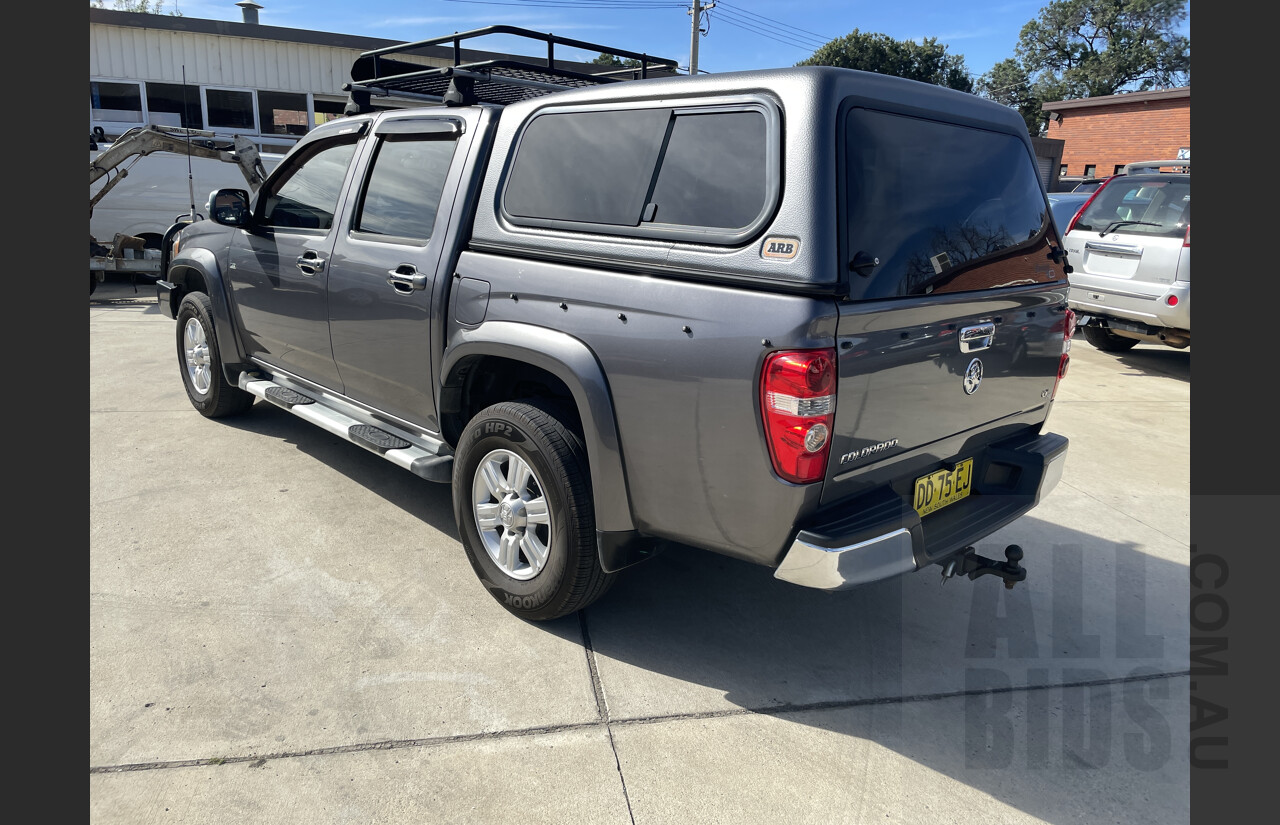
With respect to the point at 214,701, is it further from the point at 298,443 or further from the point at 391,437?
the point at 298,443

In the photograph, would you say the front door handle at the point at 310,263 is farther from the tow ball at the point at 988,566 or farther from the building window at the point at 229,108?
the building window at the point at 229,108

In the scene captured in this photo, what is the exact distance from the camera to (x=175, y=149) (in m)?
11.3

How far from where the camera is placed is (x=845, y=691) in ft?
10.0

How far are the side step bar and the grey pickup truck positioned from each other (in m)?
0.02

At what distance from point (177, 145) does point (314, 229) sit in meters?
8.60

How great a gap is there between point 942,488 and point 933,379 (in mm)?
486

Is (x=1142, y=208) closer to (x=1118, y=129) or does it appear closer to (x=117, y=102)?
(x=117, y=102)

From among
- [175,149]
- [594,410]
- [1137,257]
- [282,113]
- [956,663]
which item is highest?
[282,113]

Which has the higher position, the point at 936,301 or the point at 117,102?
the point at 117,102

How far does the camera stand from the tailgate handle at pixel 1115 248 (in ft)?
25.6

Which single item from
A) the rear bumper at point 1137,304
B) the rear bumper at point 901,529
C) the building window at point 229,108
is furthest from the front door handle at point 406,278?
the building window at point 229,108

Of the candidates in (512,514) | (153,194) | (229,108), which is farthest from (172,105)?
(512,514)

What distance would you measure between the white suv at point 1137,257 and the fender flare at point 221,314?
7.40m
